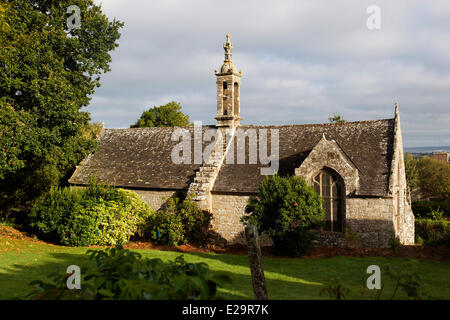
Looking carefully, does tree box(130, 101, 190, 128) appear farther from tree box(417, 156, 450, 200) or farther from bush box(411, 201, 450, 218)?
tree box(417, 156, 450, 200)

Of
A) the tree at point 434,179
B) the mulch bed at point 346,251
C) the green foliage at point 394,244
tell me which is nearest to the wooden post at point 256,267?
the mulch bed at point 346,251

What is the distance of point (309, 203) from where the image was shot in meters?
19.6

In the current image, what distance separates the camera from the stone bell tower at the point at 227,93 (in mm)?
27016

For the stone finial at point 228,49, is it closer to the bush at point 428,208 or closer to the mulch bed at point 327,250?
the mulch bed at point 327,250

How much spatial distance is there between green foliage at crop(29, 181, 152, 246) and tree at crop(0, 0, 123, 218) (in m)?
2.90

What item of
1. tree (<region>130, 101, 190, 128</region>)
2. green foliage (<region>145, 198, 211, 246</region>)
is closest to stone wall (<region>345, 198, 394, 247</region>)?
green foliage (<region>145, 198, 211, 246</region>)

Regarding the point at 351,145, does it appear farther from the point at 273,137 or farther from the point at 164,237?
the point at 164,237

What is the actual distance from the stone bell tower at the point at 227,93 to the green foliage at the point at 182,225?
7.18 meters

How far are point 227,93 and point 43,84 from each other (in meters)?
11.7

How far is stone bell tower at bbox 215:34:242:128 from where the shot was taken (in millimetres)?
27016

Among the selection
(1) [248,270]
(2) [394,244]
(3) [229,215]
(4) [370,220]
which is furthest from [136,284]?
(3) [229,215]

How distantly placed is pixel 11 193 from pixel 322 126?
22.0 m

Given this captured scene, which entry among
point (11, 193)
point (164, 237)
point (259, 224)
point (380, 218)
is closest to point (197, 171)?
point (164, 237)

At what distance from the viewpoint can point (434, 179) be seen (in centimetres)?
5284
